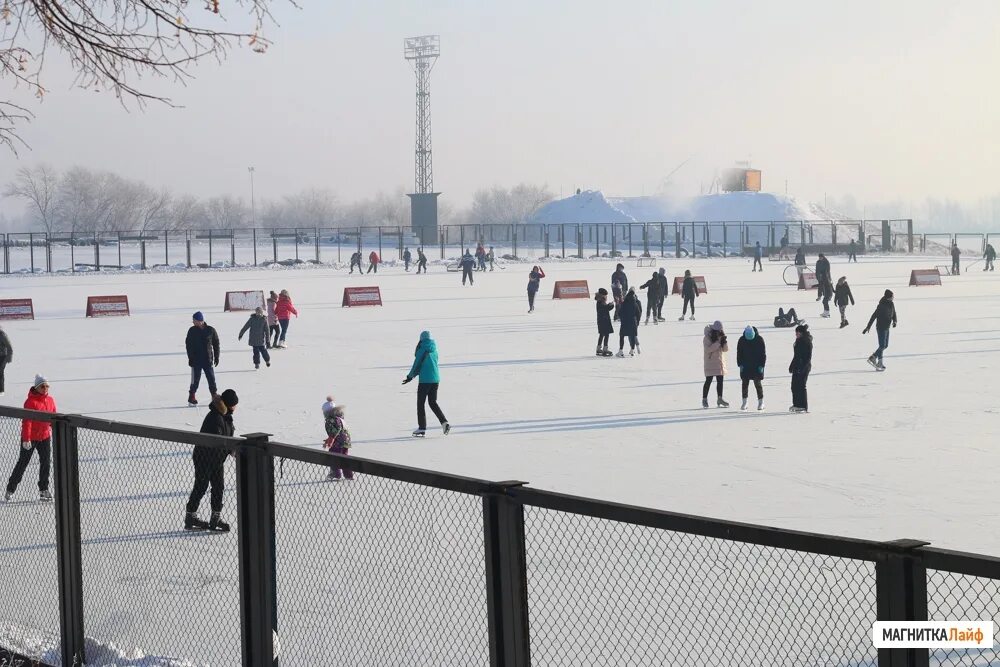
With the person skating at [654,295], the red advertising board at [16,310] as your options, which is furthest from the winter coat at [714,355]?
the red advertising board at [16,310]

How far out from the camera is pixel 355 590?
635 centimetres

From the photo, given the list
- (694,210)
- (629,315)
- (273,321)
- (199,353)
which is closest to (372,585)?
(199,353)

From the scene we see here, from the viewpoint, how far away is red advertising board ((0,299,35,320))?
32497 millimetres

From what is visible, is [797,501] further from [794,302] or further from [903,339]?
[794,302]

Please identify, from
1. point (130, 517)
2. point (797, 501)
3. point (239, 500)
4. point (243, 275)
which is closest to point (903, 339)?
point (797, 501)

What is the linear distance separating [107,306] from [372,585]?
29466 mm

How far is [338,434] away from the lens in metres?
11.0

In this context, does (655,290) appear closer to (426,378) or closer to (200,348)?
(200,348)

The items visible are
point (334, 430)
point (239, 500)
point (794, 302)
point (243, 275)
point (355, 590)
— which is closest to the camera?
point (239, 500)

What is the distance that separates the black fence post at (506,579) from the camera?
3973 mm

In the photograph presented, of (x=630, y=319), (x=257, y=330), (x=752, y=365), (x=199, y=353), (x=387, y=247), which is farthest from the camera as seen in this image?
(x=387, y=247)

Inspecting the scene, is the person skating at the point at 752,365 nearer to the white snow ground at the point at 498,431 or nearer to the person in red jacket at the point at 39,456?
the white snow ground at the point at 498,431

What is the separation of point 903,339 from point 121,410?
15.8 meters

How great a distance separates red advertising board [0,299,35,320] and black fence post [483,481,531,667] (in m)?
31.0
